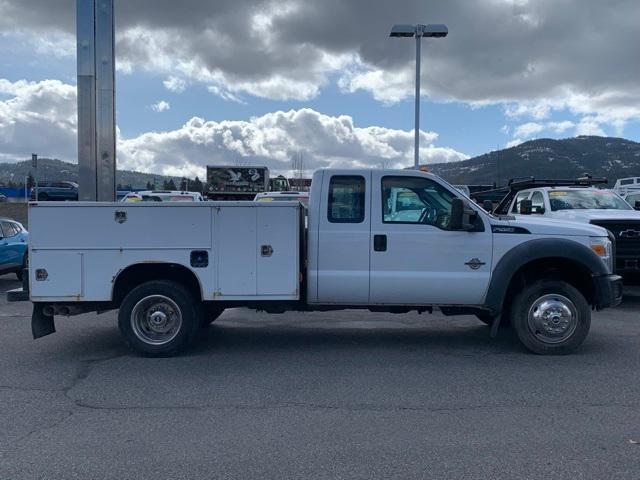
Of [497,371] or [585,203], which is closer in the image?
[497,371]

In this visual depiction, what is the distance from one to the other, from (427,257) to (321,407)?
93.1 inches

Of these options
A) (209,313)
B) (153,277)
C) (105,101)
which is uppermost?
(105,101)

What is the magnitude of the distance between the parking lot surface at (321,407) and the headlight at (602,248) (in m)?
1.11

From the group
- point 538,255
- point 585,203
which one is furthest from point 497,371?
point 585,203

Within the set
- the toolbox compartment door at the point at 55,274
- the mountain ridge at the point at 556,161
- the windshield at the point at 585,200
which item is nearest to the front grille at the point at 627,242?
the windshield at the point at 585,200

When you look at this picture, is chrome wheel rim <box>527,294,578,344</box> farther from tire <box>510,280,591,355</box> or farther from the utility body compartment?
the utility body compartment

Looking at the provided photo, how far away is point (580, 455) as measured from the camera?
407 centimetres

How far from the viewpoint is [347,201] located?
6.84 meters

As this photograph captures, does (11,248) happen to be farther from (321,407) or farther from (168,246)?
(321,407)

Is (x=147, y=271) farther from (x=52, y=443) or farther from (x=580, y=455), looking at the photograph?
(x=580, y=455)

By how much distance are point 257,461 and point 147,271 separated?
11.2ft

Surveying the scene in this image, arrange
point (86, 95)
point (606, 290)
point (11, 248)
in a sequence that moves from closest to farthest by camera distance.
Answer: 1. point (606, 290)
2. point (86, 95)
3. point (11, 248)

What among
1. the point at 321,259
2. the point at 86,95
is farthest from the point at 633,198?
the point at 86,95

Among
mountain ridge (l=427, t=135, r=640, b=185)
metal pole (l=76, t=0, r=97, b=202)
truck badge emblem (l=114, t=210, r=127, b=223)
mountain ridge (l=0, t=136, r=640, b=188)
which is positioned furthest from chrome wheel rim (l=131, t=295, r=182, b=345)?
mountain ridge (l=427, t=135, r=640, b=185)
